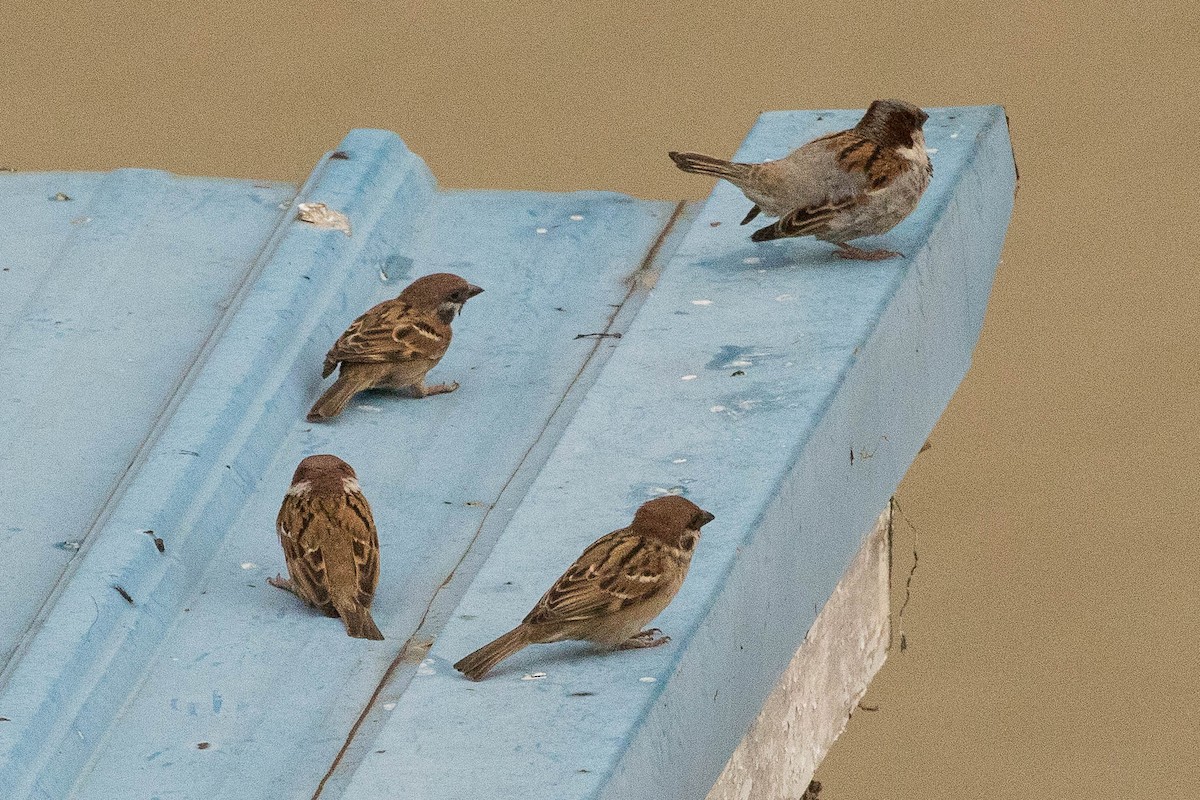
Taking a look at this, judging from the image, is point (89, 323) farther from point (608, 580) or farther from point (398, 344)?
point (608, 580)

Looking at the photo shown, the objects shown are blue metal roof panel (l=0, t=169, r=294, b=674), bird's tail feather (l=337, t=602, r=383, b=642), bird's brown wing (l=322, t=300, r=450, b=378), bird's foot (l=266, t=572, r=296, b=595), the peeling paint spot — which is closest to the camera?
bird's tail feather (l=337, t=602, r=383, b=642)

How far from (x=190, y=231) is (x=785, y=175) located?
216 cm

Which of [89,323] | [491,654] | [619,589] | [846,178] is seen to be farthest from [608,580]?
[89,323]

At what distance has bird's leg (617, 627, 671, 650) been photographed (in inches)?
205

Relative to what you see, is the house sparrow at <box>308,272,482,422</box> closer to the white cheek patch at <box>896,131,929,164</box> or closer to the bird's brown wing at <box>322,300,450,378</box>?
the bird's brown wing at <box>322,300,450,378</box>

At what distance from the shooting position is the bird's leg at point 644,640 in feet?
17.1

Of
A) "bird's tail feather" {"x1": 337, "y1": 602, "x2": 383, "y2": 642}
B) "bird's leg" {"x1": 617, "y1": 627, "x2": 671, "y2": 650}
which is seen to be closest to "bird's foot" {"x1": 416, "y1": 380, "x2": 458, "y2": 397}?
"bird's tail feather" {"x1": 337, "y1": 602, "x2": 383, "y2": 642}

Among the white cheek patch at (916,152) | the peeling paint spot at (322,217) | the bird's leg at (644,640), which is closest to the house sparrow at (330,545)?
the bird's leg at (644,640)

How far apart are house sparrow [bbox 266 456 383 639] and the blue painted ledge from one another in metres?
0.09

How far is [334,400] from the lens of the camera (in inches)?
260

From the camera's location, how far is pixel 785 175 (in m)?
6.86

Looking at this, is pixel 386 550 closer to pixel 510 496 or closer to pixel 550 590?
pixel 510 496

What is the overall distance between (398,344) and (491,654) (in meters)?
1.62

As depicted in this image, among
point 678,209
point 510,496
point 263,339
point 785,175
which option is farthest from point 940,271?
point 263,339
